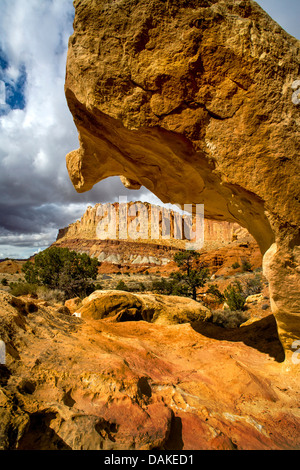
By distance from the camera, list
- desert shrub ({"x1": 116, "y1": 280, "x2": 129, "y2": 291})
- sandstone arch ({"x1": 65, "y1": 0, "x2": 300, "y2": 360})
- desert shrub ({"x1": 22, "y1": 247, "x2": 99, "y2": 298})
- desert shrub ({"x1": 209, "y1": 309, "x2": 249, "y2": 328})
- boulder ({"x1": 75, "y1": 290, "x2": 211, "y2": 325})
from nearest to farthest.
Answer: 1. sandstone arch ({"x1": 65, "y1": 0, "x2": 300, "y2": 360})
2. boulder ({"x1": 75, "y1": 290, "x2": 211, "y2": 325})
3. desert shrub ({"x1": 209, "y1": 309, "x2": 249, "y2": 328})
4. desert shrub ({"x1": 22, "y1": 247, "x2": 99, "y2": 298})
5. desert shrub ({"x1": 116, "y1": 280, "x2": 129, "y2": 291})

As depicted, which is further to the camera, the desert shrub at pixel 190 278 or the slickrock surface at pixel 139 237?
the slickrock surface at pixel 139 237

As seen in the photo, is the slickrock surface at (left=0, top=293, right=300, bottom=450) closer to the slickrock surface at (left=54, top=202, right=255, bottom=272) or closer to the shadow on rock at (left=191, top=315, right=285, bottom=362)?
the shadow on rock at (left=191, top=315, right=285, bottom=362)

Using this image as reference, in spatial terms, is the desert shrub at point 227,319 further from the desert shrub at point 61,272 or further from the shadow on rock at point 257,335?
the desert shrub at point 61,272

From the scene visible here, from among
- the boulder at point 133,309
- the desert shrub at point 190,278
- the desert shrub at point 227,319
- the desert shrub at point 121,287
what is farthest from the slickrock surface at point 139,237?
the boulder at point 133,309

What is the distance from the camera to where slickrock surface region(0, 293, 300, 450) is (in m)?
1.99

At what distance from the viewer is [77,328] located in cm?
434

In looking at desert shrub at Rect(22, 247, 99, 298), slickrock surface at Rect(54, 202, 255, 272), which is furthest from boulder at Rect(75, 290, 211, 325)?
slickrock surface at Rect(54, 202, 255, 272)

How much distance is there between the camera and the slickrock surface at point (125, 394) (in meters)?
1.99

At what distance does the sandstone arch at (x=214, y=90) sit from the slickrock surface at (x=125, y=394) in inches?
54.4

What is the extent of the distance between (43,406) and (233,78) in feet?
14.4

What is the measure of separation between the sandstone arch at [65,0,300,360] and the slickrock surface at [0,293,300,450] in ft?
4.53

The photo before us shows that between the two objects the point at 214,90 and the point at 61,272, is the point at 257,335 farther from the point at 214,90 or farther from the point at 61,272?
the point at 61,272
